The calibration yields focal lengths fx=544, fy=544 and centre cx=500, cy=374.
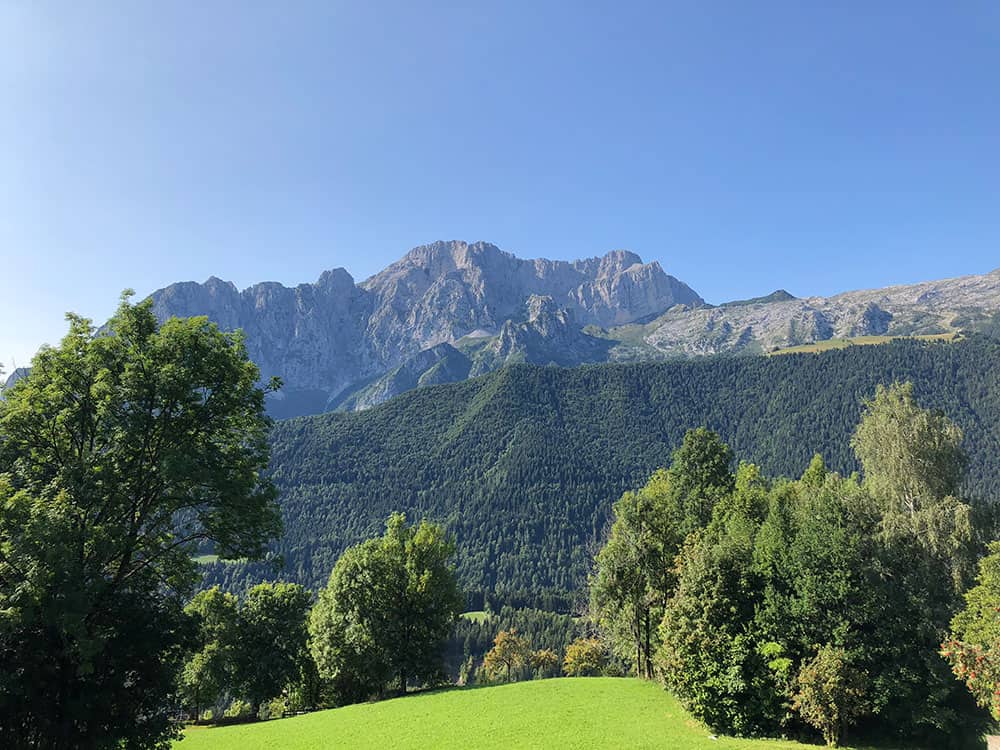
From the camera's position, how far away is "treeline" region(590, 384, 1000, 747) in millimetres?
27891

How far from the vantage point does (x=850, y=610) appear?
96.5 feet

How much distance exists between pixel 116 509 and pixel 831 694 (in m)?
32.9

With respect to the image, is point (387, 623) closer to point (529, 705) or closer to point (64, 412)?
point (529, 705)

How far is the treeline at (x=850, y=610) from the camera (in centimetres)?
2789

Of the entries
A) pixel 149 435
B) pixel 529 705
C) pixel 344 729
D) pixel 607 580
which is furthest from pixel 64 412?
pixel 607 580

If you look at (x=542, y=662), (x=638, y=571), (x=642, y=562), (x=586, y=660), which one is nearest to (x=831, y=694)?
(x=642, y=562)

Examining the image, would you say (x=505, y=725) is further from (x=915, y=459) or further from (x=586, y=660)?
(x=586, y=660)

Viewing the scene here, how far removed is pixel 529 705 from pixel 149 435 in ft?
91.5

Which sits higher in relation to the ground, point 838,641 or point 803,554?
point 803,554

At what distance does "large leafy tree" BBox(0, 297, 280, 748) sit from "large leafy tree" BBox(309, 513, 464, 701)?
26.6m

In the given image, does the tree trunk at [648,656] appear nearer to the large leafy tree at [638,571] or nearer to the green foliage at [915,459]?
the large leafy tree at [638,571]

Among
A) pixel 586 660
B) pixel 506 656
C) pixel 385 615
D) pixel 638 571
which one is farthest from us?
pixel 506 656

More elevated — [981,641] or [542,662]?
[981,641]

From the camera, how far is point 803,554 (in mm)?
30797
